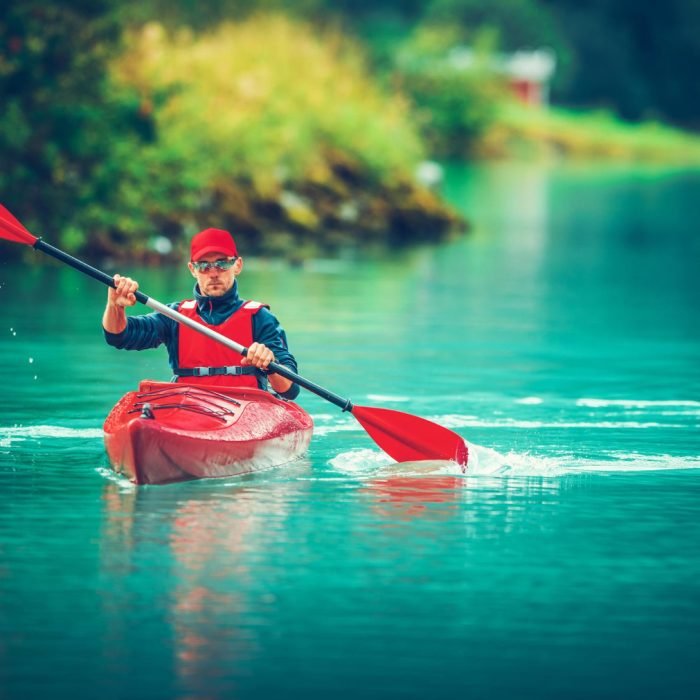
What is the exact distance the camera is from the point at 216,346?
33.4ft

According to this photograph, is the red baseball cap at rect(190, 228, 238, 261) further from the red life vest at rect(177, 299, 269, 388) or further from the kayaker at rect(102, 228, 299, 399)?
the red life vest at rect(177, 299, 269, 388)

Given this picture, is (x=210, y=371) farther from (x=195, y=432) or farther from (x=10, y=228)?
(x=10, y=228)

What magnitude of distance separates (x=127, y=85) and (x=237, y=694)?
57.4 feet

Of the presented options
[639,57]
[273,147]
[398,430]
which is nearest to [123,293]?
[398,430]

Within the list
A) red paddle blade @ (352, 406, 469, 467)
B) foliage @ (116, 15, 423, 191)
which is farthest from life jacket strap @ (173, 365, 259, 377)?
foliage @ (116, 15, 423, 191)

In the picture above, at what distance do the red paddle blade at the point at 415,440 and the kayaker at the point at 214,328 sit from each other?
557mm

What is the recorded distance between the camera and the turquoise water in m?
6.57

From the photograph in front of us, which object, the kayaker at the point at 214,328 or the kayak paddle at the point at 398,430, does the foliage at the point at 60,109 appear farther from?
the kayaker at the point at 214,328

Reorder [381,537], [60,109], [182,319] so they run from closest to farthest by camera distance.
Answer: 1. [381,537]
2. [182,319]
3. [60,109]

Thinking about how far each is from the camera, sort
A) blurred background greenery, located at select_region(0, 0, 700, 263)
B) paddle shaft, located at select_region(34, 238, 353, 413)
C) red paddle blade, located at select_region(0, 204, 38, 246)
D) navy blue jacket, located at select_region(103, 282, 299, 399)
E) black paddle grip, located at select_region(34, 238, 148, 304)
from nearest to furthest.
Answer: paddle shaft, located at select_region(34, 238, 353, 413)
black paddle grip, located at select_region(34, 238, 148, 304)
navy blue jacket, located at select_region(103, 282, 299, 399)
red paddle blade, located at select_region(0, 204, 38, 246)
blurred background greenery, located at select_region(0, 0, 700, 263)

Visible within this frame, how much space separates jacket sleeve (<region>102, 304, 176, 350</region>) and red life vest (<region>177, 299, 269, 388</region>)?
0.09m

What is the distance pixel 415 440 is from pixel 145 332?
143 centimetres

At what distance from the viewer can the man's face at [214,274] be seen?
395 inches

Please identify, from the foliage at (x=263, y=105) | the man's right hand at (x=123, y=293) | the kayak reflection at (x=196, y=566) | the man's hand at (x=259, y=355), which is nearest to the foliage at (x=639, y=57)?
the foliage at (x=263, y=105)
